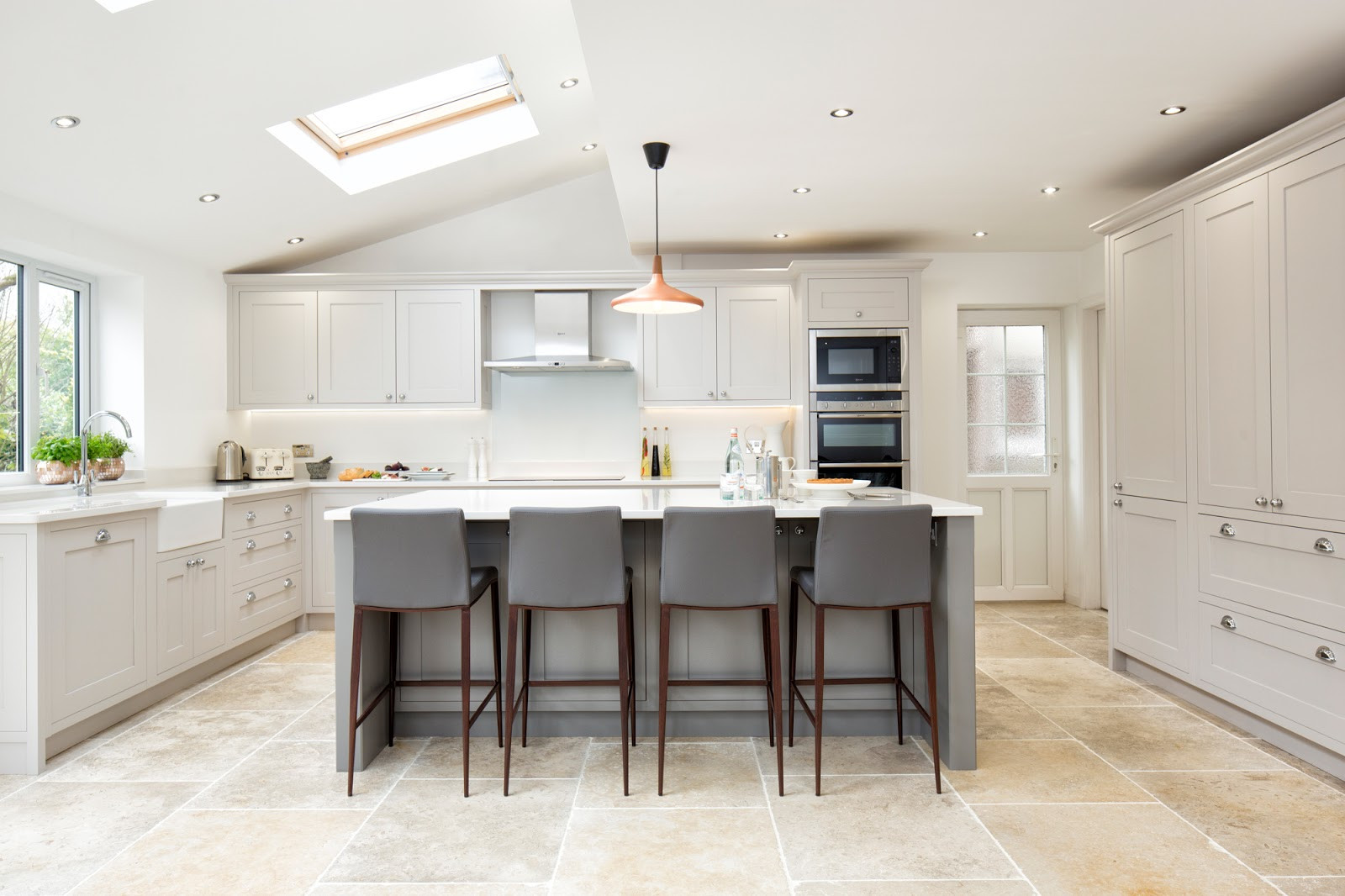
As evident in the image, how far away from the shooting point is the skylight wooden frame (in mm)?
4109

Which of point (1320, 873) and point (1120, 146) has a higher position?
point (1120, 146)

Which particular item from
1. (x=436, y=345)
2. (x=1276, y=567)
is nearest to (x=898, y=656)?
(x=1276, y=567)

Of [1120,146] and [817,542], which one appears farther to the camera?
[1120,146]

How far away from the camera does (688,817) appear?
2.37 metres

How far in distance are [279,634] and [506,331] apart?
242 cm

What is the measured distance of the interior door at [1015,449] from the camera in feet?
18.2

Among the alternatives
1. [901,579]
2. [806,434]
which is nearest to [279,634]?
[806,434]

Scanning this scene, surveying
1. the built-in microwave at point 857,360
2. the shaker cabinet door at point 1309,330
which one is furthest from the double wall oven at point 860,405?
the shaker cabinet door at point 1309,330

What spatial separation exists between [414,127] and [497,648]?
2.97 m

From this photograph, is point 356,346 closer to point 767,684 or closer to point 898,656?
point 767,684

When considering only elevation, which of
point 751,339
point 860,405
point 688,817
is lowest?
point 688,817

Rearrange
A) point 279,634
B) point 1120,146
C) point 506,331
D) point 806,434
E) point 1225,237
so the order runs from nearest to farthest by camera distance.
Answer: point 1225,237
point 1120,146
point 279,634
point 806,434
point 506,331

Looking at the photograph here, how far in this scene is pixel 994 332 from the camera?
5.60 meters

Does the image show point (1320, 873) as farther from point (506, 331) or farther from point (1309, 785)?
point (506, 331)
